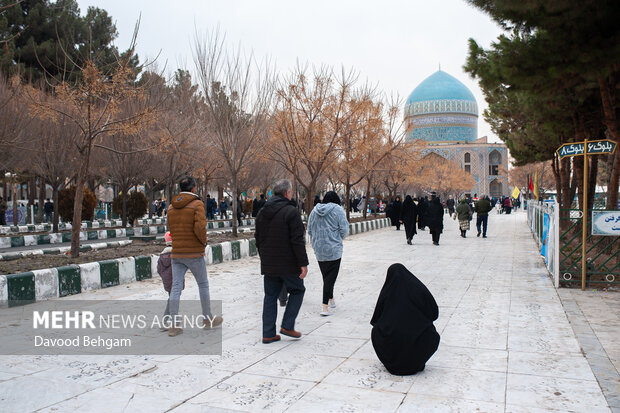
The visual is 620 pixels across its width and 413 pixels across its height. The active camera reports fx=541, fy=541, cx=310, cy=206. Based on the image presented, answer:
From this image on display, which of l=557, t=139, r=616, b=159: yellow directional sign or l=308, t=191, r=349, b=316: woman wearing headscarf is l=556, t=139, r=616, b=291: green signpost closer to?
l=557, t=139, r=616, b=159: yellow directional sign

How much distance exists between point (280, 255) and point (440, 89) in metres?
78.5

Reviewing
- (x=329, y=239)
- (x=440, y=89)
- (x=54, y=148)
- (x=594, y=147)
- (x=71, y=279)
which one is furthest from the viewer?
(x=440, y=89)

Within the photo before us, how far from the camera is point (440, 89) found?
78.8 m

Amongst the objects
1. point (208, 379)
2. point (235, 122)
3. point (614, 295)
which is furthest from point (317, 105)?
point (208, 379)

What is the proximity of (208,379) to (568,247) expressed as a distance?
6657mm

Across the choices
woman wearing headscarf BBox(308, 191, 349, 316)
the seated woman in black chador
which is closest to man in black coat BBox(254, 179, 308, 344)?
the seated woman in black chador

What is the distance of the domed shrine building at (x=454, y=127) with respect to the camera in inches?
3093

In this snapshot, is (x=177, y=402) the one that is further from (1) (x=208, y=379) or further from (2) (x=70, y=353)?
(2) (x=70, y=353)

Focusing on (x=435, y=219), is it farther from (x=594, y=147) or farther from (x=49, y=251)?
(x=49, y=251)

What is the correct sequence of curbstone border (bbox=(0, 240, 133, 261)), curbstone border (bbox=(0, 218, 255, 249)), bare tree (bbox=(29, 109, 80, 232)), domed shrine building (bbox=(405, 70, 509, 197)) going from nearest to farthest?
curbstone border (bbox=(0, 240, 133, 261))
curbstone border (bbox=(0, 218, 255, 249))
bare tree (bbox=(29, 109, 80, 232))
domed shrine building (bbox=(405, 70, 509, 197))

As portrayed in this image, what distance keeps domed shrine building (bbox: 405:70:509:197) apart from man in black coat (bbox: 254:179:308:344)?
75097mm

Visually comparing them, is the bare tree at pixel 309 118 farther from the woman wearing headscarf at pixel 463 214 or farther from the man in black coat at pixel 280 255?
the man in black coat at pixel 280 255

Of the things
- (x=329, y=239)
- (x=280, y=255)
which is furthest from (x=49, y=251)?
(x=280, y=255)

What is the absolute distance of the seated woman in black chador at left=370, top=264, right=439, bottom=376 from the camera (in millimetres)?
3973
